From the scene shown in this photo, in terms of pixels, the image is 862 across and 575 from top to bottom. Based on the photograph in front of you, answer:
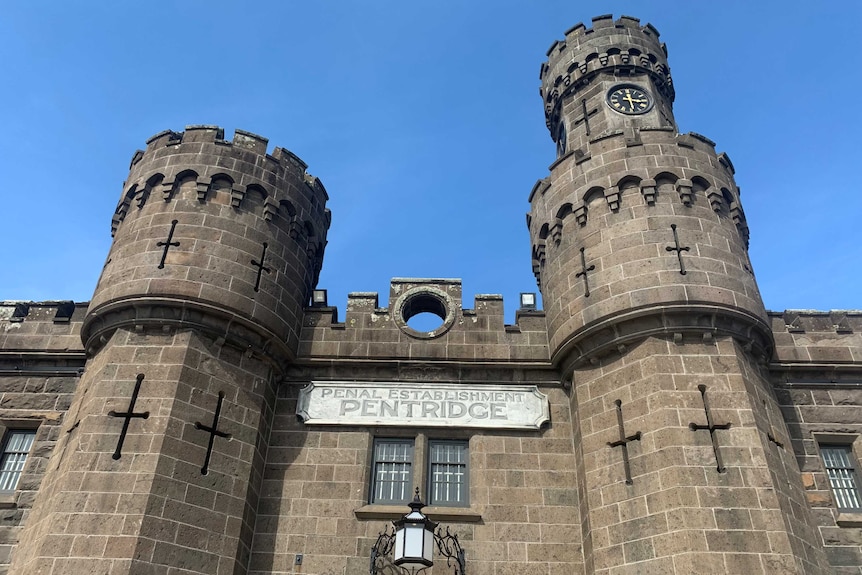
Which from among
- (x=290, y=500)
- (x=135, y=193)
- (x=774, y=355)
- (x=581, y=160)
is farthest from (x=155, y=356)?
(x=774, y=355)

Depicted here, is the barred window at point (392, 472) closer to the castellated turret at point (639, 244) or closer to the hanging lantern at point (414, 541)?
the hanging lantern at point (414, 541)

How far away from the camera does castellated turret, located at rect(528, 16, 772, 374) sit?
12.5 metres

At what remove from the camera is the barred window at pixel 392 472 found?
12.6m

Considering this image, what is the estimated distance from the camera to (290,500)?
12.4 m

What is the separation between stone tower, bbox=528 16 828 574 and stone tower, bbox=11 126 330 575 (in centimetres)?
601

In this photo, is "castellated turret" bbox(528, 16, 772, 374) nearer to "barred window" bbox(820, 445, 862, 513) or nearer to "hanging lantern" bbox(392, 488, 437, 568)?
"barred window" bbox(820, 445, 862, 513)

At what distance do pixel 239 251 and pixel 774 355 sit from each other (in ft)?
37.0

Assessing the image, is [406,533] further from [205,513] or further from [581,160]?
[581,160]

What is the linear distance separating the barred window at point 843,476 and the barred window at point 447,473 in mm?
6854

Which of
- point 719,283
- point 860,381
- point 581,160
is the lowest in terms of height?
point 860,381

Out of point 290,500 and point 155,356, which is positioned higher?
point 155,356

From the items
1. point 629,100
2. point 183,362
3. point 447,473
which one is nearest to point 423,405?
point 447,473

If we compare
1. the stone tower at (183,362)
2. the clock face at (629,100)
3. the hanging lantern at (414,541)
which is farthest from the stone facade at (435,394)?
the clock face at (629,100)

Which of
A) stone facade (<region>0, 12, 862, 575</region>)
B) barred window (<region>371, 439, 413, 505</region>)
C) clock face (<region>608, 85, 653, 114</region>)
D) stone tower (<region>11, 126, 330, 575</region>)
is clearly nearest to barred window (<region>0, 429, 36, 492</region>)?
stone facade (<region>0, 12, 862, 575</region>)
